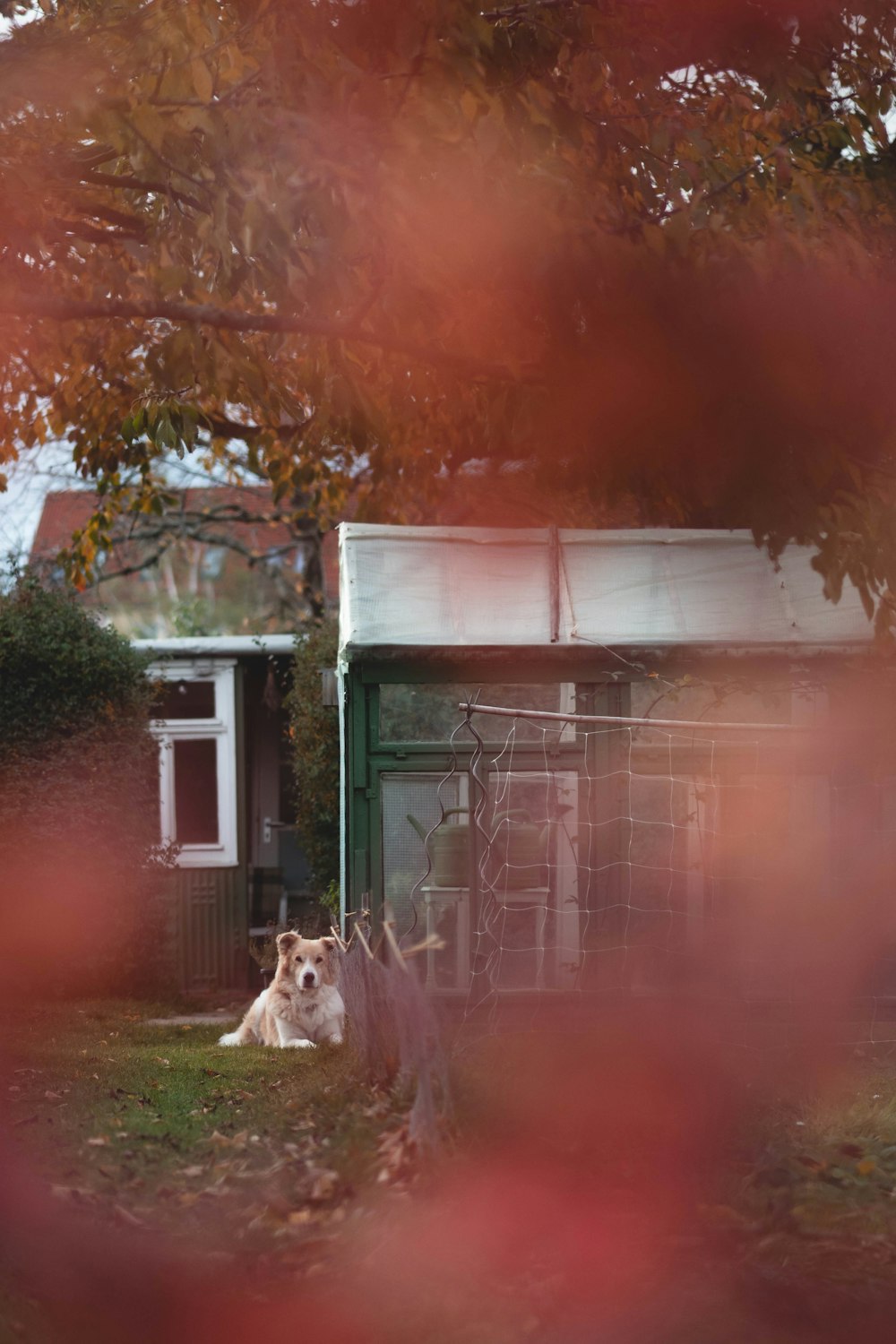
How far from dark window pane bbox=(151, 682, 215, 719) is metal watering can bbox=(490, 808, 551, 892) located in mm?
5859

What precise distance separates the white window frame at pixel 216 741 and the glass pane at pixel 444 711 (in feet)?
16.3

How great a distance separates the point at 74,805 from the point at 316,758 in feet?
7.12

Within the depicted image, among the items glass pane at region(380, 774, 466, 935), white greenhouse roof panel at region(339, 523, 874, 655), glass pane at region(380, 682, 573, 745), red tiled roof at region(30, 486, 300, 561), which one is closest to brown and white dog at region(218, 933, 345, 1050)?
glass pane at region(380, 774, 466, 935)

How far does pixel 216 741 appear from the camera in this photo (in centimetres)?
1488

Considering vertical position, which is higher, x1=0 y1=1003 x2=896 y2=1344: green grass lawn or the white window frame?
the white window frame

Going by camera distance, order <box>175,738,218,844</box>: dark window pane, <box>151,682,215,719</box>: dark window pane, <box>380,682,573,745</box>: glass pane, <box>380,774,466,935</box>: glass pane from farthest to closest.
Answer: <box>175,738,218,844</box>: dark window pane
<box>151,682,215,719</box>: dark window pane
<box>380,682,573,745</box>: glass pane
<box>380,774,466,935</box>: glass pane

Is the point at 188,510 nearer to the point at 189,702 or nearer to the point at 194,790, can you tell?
the point at 189,702

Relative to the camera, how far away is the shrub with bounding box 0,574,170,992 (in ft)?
38.8

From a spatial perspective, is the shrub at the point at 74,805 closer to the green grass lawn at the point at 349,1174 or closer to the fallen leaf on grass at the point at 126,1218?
the green grass lawn at the point at 349,1174

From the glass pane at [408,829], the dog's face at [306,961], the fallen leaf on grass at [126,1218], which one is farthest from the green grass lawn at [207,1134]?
the glass pane at [408,829]

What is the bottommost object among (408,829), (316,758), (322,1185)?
(322,1185)

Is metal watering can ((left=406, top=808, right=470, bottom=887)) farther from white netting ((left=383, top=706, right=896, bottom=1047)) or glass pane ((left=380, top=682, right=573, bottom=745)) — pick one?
glass pane ((left=380, top=682, right=573, bottom=745))

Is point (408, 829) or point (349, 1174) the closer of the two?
point (349, 1174)

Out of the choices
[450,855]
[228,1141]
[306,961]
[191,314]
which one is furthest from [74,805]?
[191,314]
